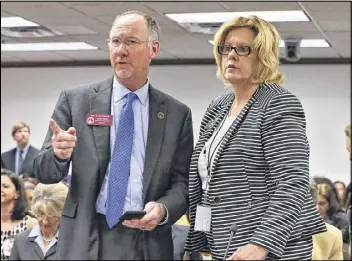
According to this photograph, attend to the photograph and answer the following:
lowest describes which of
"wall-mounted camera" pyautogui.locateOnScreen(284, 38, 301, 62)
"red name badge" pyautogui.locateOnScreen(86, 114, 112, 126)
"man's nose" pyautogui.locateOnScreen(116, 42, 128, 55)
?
"red name badge" pyautogui.locateOnScreen(86, 114, 112, 126)

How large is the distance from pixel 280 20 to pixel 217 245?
6.16 metres

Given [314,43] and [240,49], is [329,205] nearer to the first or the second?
[314,43]

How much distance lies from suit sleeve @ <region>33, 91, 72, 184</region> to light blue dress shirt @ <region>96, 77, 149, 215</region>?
0.11 metres

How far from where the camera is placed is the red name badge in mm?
1952

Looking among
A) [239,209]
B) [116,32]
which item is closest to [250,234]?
[239,209]

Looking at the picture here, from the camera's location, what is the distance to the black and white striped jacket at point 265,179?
1879 mm

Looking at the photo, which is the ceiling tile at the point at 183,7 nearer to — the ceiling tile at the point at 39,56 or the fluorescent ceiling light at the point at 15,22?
the fluorescent ceiling light at the point at 15,22

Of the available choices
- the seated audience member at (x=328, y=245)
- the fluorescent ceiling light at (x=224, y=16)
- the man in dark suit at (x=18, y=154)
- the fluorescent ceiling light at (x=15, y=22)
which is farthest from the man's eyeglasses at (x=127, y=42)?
the man in dark suit at (x=18, y=154)

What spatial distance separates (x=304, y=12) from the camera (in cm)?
755

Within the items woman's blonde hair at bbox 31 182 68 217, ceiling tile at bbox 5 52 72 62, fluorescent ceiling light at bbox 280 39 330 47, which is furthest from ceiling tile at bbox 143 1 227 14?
woman's blonde hair at bbox 31 182 68 217

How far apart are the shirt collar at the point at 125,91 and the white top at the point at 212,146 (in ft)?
0.65

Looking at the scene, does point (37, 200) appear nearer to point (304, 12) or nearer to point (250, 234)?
point (250, 234)

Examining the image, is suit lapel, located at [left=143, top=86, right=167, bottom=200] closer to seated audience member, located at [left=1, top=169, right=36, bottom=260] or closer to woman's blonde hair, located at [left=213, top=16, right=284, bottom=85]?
woman's blonde hair, located at [left=213, top=16, right=284, bottom=85]

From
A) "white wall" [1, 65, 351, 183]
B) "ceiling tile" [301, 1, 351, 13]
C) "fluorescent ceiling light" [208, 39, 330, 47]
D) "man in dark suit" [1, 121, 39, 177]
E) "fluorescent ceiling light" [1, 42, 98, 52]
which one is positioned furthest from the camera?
"white wall" [1, 65, 351, 183]
